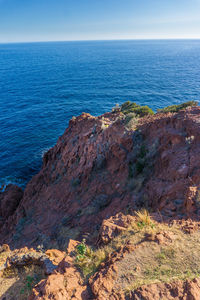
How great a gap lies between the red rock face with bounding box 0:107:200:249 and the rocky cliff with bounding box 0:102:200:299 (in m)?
0.04

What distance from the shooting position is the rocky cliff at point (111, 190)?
20.1 feet

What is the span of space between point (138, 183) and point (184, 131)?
3788 mm

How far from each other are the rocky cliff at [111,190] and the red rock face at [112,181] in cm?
4

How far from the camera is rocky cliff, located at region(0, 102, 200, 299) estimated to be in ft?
20.1

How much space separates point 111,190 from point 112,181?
2.14 ft

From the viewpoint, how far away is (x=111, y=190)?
1044 centimetres

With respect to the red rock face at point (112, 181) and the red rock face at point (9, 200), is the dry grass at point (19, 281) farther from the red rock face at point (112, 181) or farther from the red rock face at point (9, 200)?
the red rock face at point (9, 200)

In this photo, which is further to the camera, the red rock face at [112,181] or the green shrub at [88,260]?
the red rock face at [112,181]

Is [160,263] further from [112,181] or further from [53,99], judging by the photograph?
[53,99]

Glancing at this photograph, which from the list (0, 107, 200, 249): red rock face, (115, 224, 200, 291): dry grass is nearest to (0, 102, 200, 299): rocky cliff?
(0, 107, 200, 249): red rock face

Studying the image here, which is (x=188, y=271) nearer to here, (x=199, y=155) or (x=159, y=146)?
(x=199, y=155)

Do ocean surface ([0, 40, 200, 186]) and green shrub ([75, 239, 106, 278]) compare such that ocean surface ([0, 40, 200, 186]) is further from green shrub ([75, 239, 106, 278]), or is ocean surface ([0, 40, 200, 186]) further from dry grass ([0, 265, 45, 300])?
green shrub ([75, 239, 106, 278])

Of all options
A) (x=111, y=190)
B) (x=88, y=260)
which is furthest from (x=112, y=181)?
(x=88, y=260)

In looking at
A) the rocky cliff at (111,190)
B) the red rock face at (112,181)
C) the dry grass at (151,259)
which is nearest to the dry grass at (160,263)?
the dry grass at (151,259)
